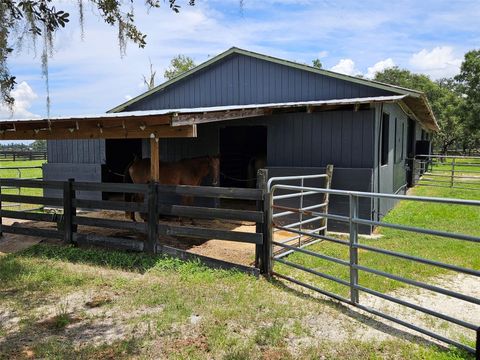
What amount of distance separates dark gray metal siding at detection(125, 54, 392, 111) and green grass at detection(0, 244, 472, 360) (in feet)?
19.8

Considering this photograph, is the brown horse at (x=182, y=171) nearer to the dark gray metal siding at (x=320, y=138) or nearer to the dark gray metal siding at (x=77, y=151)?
the dark gray metal siding at (x=320, y=138)

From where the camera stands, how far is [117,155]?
532 inches

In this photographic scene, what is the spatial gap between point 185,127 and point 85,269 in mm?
2570

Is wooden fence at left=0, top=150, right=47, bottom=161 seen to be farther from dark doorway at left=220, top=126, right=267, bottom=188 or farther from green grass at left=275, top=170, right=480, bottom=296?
green grass at left=275, top=170, right=480, bottom=296

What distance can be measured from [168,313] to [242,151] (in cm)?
1067

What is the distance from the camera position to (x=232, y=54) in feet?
37.7

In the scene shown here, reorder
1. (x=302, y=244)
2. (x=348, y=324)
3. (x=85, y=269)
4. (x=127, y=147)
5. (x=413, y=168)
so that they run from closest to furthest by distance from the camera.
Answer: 1. (x=348, y=324)
2. (x=85, y=269)
3. (x=302, y=244)
4. (x=127, y=147)
5. (x=413, y=168)

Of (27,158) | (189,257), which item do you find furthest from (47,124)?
(27,158)

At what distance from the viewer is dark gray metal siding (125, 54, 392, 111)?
10.1m

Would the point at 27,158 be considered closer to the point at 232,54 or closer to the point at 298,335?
the point at 232,54

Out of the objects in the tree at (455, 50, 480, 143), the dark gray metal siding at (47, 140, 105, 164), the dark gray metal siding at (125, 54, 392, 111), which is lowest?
the dark gray metal siding at (47, 140, 105, 164)

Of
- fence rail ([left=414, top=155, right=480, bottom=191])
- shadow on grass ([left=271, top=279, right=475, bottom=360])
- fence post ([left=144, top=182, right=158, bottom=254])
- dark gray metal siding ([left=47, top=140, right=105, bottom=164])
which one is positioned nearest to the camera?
shadow on grass ([left=271, top=279, right=475, bottom=360])

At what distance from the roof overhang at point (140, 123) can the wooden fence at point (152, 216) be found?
34.5 inches

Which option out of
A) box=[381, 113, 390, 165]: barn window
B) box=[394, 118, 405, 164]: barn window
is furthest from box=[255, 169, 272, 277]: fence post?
box=[394, 118, 405, 164]: barn window
